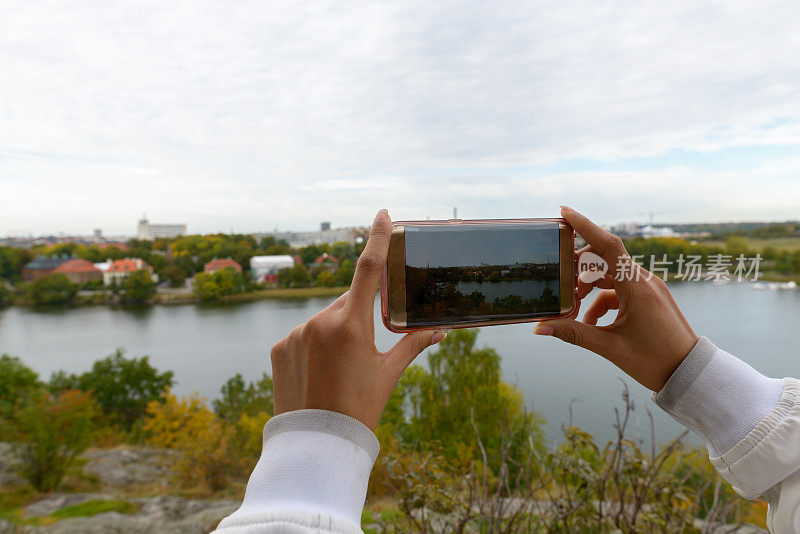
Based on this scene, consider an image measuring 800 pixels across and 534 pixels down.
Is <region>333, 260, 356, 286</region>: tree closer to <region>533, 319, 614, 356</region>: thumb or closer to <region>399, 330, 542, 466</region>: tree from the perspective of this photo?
<region>533, 319, 614, 356</region>: thumb

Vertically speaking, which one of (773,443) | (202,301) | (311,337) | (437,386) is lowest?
(437,386)

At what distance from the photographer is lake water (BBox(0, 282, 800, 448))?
480 centimetres

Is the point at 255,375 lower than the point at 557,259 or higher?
lower

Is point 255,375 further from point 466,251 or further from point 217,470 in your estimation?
point 466,251

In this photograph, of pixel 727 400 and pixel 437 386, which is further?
pixel 437 386

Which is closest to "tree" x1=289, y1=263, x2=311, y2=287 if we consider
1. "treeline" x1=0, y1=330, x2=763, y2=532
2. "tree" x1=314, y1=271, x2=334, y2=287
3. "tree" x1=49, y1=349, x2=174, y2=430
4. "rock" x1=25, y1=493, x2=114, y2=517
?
"tree" x1=314, y1=271, x2=334, y2=287

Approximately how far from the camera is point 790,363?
4.68 m

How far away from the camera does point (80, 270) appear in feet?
24.8

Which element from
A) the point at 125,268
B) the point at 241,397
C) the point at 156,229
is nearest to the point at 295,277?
the point at 125,268

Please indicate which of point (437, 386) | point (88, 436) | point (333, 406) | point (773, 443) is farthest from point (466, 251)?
point (437, 386)

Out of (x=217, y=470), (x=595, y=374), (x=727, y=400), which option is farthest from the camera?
(x=595, y=374)

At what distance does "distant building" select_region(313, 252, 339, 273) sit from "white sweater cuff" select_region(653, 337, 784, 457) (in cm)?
333

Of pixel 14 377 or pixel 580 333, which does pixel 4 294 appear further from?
pixel 580 333

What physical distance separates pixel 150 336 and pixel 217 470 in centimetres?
519
